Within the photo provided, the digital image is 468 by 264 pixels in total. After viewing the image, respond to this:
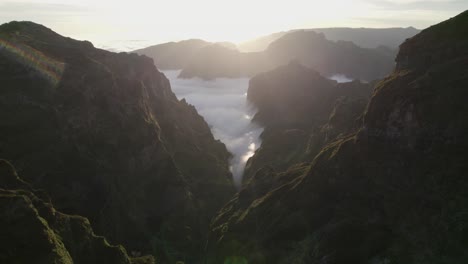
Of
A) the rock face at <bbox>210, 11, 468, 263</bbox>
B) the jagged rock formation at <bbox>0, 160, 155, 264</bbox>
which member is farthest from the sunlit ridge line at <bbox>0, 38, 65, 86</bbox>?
the rock face at <bbox>210, 11, 468, 263</bbox>

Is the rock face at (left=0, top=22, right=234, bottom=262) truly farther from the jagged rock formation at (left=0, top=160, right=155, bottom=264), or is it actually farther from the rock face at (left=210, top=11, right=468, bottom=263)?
the rock face at (left=210, top=11, right=468, bottom=263)

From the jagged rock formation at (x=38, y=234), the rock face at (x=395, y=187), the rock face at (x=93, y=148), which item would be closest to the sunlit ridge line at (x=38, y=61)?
the rock face at (x=93, y=148)

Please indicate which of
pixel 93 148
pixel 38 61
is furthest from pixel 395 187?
pixel 38 61

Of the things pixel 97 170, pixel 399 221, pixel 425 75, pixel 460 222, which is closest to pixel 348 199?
pixel 399 221

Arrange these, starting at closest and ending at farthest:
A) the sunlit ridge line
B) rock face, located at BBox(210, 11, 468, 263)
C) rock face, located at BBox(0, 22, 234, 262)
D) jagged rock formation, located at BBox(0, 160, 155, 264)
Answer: jagged rock formation, located at BBox(0, 160, 155, 264) → rock face, located at BBox(210, 11, 468, 263) → rock face, located at BBox(0, 22, 234, 262) → the sunlit ridge line

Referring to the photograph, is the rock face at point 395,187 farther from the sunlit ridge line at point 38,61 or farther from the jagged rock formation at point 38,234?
the sunlit ridge line at point 38,61

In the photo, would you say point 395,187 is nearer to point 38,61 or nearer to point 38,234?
point 38,234
